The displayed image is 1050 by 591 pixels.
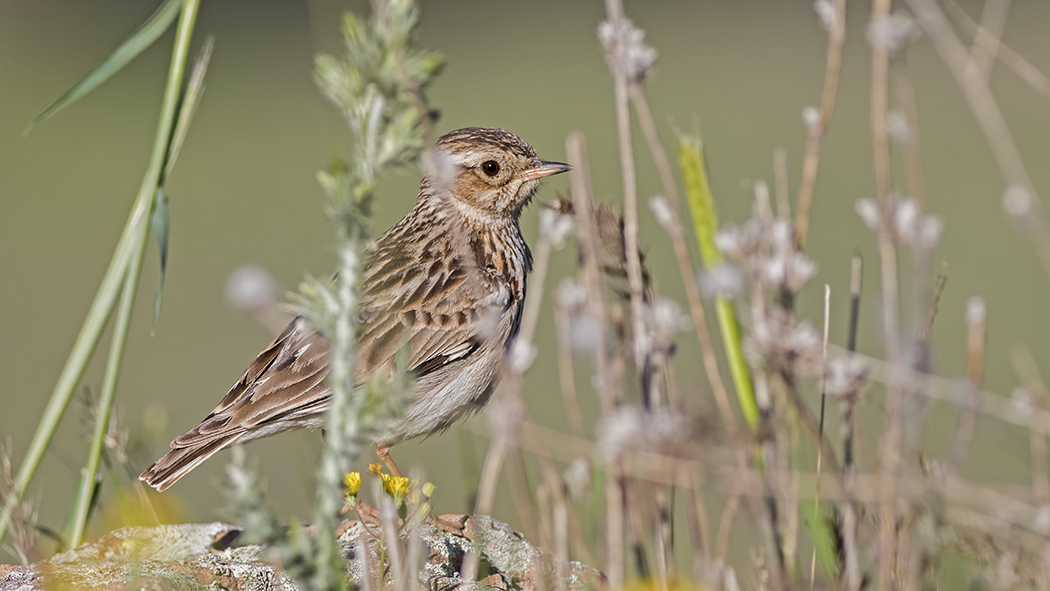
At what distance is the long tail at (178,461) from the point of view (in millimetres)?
4062

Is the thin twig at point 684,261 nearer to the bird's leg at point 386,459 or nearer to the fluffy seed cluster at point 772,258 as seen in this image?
the fluffy seed cluster at point 772,258

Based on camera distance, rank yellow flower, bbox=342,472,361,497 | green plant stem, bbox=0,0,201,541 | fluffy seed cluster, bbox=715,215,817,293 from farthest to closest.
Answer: yellow flower, bbox=342,472,361,497, green plant stem, bbox=0,0,201,541, fluffy seed cluster, bbox=715,215,817,293

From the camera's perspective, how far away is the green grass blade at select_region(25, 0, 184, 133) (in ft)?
9.42

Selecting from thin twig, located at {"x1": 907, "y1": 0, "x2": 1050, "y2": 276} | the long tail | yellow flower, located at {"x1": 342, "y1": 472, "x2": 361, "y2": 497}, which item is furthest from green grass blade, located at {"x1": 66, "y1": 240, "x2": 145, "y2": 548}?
thin twig, located at {"x1": 907, "y1": 0, "x2": 1050, "y2": 276}

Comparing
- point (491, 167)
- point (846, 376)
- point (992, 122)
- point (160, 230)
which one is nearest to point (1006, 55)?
point (992, 122)

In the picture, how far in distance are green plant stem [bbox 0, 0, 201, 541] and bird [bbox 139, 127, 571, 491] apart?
87cm

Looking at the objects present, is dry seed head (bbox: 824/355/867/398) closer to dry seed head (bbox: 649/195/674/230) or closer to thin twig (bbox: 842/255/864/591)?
thin twig (bbox: 842/255/864/591)

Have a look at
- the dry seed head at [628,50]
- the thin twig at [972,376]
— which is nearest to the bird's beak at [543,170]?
the dry seed head at [628,50]

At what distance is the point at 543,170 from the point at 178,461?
2004 mm

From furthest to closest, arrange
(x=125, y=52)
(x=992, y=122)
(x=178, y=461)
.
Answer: (x=178, y=461)
(x=125, y=52)
(x=992, y=122)

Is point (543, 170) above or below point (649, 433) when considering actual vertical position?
above

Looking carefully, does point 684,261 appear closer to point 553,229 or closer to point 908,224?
point 553,229

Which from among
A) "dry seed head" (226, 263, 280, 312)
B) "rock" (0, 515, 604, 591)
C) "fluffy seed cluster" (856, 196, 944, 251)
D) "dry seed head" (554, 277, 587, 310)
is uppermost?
"fluffy seed cluster" (856, 196, 944, 251)

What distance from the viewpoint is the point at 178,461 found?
4.12 m
